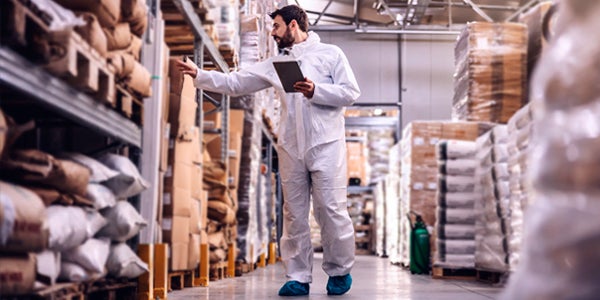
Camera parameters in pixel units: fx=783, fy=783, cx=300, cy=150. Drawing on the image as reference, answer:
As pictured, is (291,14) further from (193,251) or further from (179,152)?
(193,251)

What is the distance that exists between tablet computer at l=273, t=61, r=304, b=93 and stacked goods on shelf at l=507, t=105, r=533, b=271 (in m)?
1.96

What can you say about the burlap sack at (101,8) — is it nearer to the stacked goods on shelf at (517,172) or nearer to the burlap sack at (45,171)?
the burlap sack at (45,171)

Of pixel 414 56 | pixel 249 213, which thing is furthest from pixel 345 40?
pixel 249 213

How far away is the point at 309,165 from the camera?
16.6ft

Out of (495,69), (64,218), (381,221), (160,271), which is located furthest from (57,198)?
(381,221)

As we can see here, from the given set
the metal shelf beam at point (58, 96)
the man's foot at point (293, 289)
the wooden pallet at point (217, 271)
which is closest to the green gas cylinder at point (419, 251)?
the wooden pallet at point (217, 271)

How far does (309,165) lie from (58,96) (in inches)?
96.4

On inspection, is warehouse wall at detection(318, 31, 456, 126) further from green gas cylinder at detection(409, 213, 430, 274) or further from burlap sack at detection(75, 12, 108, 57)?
burlap sack at detection(75, 12, 108, 57)

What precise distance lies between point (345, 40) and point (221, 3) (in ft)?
40.2

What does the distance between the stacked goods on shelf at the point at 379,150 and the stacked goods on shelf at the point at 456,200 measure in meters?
10.6

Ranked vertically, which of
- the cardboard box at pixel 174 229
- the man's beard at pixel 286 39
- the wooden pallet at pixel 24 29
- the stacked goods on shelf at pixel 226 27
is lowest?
the cardboard box at pixel 174 229

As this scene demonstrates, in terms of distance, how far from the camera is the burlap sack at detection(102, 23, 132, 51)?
11.5 ft

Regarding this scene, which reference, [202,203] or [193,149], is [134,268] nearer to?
[193,149]

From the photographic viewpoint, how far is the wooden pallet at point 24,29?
7.88ft
